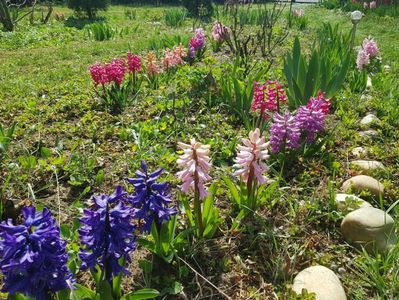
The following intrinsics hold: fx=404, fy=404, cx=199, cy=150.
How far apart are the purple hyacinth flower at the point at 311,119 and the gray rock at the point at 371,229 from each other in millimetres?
745

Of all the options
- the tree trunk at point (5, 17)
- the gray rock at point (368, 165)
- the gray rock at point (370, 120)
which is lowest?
the gray rock at point (368, 165)

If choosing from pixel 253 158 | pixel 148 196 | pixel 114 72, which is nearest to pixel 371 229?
pixel 253 158

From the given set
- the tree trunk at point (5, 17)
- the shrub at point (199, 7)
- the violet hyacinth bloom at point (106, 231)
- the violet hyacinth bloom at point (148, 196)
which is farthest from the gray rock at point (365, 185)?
the shrub at point (199, 7)

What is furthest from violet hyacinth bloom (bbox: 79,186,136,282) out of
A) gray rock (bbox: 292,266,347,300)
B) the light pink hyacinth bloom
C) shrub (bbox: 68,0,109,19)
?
shrub (bbox: 68,0,109,19)

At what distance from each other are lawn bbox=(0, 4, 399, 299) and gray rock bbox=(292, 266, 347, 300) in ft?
0.27

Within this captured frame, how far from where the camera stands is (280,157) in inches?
115

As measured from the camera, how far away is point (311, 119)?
2.87 metres

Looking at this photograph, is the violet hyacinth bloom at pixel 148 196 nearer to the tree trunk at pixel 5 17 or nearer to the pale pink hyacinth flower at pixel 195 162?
the pale pink hyacinth flower at pixel 195 162

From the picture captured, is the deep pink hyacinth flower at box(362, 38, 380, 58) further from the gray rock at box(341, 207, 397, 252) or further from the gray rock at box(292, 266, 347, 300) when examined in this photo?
the gray rock at box(292, 266, 347, 300)

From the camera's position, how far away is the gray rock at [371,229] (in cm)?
227

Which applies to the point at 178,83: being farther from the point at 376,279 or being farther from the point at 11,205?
the point at 376,279

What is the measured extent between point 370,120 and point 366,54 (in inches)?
60.3

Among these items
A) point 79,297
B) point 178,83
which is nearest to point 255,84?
point 178,83

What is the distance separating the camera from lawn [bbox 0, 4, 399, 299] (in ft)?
7.04
